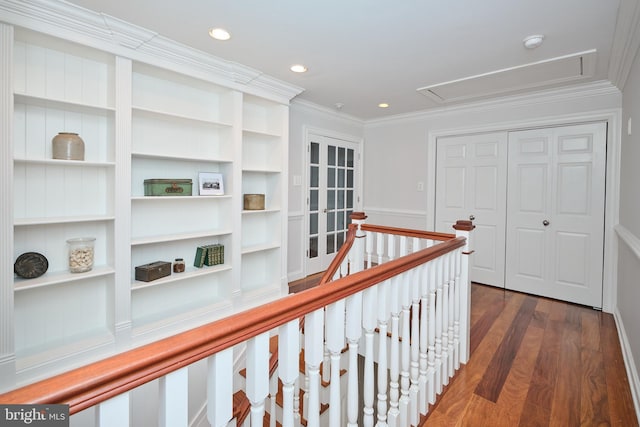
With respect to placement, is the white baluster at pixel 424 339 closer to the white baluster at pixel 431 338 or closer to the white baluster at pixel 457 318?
the white baluster at pixel 431 338

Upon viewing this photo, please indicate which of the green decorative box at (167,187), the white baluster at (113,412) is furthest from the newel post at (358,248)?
the white baluster at (113,412)

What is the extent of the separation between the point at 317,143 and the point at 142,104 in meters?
2.23

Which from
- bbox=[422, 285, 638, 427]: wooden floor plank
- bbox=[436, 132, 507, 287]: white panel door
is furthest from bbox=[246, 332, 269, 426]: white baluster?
bbox=[436, 132, 507, 287]: white panel door

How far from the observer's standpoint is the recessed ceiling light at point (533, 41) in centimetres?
230

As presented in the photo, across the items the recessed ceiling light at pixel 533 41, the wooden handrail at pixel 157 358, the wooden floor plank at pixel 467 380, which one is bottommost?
the wooden floor plank at pixel 467 380

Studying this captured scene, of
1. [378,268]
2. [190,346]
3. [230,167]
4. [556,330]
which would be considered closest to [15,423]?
[190,346]

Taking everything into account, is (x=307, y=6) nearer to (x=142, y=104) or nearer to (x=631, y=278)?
(x=142, y=104)

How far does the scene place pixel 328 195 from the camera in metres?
4.61

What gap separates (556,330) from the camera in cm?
274

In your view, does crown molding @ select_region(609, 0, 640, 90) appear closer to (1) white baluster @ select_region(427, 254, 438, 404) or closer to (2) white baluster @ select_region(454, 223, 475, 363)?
(2) white baluster @ select_region(454, 223, 475, 363)

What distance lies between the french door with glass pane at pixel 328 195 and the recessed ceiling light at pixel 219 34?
1.96 m

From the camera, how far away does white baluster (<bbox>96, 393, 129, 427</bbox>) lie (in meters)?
0.58

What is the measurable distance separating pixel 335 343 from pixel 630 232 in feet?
8.26

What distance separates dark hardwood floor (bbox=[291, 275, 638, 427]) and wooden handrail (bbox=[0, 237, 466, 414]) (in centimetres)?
132
